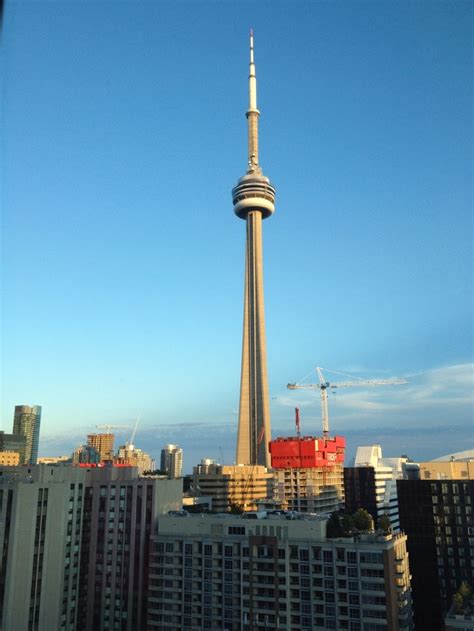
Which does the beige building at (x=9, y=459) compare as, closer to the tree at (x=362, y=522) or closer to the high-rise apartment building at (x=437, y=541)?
the high-rise apartment building at (x=437, y=541)

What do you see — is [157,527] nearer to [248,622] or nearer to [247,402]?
[248,622]

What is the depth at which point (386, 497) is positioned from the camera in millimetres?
150250

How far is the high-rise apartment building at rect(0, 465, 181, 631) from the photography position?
5531 centimetres

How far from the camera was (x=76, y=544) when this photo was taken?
65000 millimetres

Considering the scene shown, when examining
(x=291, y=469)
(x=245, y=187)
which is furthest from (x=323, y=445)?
(x=245, y=187)

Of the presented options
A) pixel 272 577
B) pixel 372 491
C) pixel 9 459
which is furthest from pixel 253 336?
pixel 272 577

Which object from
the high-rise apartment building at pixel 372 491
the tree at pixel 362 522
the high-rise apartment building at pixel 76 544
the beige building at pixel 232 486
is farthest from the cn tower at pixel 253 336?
the tree at pixel 362 522

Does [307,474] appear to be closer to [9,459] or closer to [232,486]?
[232,486]

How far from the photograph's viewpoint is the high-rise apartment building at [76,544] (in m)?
55.3

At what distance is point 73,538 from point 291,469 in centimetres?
7679

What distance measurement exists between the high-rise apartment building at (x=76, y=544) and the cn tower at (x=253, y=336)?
10124 centimetres

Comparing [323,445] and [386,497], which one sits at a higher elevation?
[323,445]

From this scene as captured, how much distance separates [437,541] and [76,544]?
5150 cm

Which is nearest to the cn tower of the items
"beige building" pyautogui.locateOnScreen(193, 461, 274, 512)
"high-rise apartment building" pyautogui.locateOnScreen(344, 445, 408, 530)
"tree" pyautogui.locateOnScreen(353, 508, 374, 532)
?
"beige building" pyautogui.locateOnScreen(193, 461, 274, 512)
